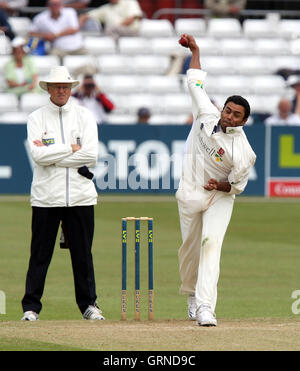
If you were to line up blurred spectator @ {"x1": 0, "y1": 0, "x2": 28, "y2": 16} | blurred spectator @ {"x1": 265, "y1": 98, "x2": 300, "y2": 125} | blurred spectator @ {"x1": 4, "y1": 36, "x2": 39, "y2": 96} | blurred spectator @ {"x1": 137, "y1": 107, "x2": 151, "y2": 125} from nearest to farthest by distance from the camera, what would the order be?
blurred spectator @ {"x1": 137, "y1": 107, "x2": 151, "y2": 125} < blurred spectator @ {"x1": 265, "y1": 98, "x2": 300, "y2": 125} < blurred spectator @ {"x1": 4, "y1": 36, "x2": 39, "y2": 96} < blurred spectator @ {"x1": 0, "y1": 0, "x2": 28, "y2": 16}

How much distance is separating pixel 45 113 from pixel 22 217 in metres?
8.37

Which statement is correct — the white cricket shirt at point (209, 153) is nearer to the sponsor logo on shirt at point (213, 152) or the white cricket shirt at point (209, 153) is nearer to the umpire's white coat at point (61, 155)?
the sponsor logo on shirt at point (213, 152)

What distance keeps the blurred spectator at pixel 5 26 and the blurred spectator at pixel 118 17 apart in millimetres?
2234

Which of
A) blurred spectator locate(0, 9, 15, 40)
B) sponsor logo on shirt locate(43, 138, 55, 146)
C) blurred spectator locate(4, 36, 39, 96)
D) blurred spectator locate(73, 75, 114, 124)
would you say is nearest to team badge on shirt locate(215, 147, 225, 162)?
sponsor logo on shirt locate(43, 138, 55, 146)

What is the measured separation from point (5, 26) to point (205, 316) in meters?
14.4

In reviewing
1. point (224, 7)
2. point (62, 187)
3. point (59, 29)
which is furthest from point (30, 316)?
point (224, 7)

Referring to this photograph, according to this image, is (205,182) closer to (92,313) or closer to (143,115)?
(92,313)

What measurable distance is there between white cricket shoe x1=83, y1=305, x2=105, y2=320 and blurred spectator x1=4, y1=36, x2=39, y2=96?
1255cm

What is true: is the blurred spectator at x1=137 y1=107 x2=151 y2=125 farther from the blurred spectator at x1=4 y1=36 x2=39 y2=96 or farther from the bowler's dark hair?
the bowler's dark hair

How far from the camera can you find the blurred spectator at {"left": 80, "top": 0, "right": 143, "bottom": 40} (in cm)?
2361

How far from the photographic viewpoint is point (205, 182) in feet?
29.5

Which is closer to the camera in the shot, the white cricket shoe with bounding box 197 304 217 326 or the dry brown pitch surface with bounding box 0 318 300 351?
the dry brown pitch surface with bounding box 0 318 300 351

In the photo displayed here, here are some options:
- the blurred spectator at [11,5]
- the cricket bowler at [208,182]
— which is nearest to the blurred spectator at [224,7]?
the blurred spectator at [11,5]

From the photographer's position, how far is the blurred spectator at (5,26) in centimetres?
2197
